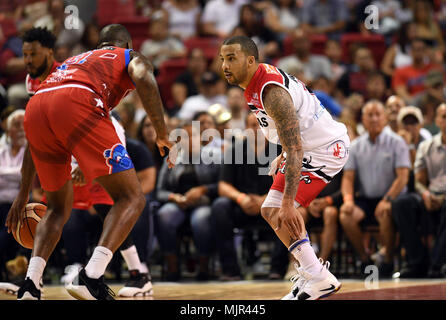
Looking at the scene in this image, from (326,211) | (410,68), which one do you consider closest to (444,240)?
→ (326,211)

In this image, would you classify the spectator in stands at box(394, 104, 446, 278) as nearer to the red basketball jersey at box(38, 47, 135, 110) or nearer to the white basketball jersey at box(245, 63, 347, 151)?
the white basketball jersey at box(245, 63, 347, 151)

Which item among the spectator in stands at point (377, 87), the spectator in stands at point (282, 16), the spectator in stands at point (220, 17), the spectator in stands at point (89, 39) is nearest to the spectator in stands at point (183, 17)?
the spectator in stands at point (220, 17)

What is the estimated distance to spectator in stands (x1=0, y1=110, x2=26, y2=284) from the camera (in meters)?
6.59

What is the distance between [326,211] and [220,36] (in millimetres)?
5347

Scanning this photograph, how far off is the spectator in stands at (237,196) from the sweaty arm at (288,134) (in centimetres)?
275

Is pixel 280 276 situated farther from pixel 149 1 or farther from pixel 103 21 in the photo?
pixel 149 1

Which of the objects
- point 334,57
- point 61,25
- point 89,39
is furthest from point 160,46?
point 334,57

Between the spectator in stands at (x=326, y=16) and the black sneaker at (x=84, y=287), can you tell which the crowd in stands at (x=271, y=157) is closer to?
the spectator in stands at (x=326, y=16)

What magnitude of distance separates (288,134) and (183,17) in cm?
808

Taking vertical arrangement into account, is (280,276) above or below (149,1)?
below

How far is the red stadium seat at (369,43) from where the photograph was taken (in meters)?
10.9

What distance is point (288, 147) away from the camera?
4203 mm

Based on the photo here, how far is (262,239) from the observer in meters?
7.63

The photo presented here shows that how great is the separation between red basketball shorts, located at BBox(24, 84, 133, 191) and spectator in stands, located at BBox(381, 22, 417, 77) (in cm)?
725
